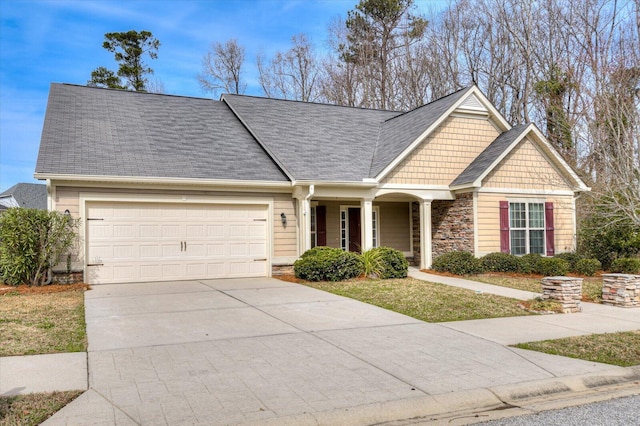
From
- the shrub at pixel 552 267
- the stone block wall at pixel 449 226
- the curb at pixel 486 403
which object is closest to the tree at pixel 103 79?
the stone block wall at pixel 449 226

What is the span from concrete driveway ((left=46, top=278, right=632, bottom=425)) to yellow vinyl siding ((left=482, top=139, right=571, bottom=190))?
30.3 feet

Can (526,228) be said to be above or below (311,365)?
above

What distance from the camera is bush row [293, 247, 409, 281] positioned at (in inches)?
542

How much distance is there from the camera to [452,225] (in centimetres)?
1734

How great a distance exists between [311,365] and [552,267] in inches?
447

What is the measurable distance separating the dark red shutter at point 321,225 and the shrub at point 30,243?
312 inches

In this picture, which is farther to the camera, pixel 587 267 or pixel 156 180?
pixel 587 267

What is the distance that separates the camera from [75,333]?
751cm

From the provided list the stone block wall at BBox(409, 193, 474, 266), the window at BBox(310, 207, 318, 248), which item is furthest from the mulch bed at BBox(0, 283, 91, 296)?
the stone block wall at BBox(409, 193, 474, 266)

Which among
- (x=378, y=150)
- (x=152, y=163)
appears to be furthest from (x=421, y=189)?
(x=152, y=163)

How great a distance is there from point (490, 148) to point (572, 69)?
864 centimetres

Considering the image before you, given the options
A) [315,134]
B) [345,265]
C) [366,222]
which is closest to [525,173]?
[366,222]

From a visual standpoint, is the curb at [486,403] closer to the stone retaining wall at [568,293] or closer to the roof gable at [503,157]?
the stone retaining wall at [568,293]

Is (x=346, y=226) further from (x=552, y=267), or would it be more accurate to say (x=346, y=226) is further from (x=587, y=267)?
(x=587, y=267)
